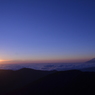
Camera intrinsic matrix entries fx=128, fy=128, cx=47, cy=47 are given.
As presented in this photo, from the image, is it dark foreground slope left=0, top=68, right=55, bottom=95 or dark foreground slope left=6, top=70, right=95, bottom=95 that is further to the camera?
dark foreground slope left=0, top=68, right=55, bottom=95

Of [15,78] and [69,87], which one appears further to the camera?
[15,78]

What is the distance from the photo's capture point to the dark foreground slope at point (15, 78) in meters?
46.9

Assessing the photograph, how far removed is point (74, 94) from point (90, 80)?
4867 mm

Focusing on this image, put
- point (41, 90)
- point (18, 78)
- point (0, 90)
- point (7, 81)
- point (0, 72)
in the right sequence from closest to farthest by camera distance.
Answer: point (41, 90) < point (0, 90) < point (7, 81) < point (18, 78) < point (0, 72)

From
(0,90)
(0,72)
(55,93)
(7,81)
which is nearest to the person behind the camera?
(55,93)

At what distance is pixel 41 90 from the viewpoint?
24.0 metres

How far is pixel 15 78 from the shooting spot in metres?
54.9

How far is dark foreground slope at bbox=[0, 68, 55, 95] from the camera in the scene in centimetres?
4694

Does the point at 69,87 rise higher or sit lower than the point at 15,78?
lower

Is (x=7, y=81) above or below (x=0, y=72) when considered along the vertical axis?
below

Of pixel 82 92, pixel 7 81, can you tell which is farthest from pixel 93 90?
pixel 7 81

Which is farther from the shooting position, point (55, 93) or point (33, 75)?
point (33, 75)

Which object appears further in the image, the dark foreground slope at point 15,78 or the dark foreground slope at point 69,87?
the dark foreground slope at point 15,78

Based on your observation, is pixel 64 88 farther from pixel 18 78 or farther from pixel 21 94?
pixel 18 78
